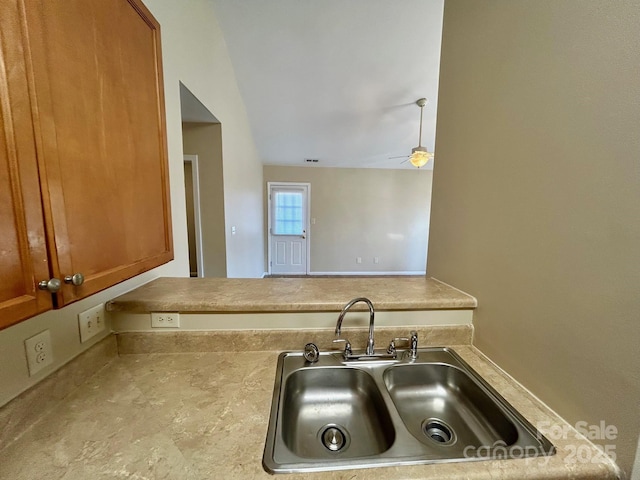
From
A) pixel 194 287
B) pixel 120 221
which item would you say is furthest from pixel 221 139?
pixel 120 221

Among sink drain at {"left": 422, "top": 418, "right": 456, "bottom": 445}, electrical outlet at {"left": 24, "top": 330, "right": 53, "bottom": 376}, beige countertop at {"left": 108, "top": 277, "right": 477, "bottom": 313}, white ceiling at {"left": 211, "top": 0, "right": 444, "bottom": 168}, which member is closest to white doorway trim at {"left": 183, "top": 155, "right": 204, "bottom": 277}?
white ceiling at {"left": 211, "top": 0, "right": 444, "bottom": 168}

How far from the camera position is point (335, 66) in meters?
2.78

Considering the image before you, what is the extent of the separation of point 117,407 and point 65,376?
0.20m

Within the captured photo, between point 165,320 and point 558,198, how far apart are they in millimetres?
1399

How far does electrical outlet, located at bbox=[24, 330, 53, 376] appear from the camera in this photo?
2.14 feet

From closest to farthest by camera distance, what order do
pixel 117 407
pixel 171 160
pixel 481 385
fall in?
pixel 117 407 < pixel 481 385 < pixel 171 160

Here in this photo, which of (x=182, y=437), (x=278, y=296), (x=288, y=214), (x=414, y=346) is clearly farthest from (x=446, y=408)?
(x=288, y=214)

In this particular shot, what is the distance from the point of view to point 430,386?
97cm

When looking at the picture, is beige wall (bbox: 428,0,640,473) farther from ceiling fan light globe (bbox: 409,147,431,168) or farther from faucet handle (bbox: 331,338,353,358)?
ceiling fan light globe (bbox: 409,147,431,168)

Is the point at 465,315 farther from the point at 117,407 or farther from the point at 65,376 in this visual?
the point at 65,376

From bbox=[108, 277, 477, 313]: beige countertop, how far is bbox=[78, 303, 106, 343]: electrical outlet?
0.13 feet

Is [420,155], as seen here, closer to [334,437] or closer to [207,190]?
[207,190]

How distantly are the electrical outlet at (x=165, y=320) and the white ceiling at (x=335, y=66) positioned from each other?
2649 millimetres

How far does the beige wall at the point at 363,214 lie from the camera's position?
538 cm
